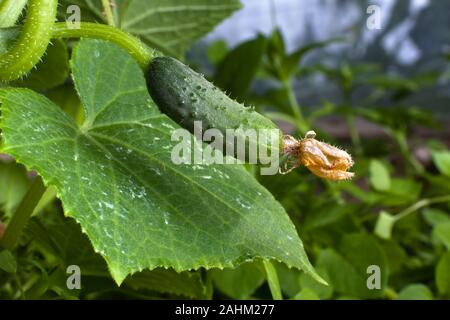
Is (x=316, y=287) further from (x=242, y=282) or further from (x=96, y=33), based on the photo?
(x=96, y=33)

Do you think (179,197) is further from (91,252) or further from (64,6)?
(64,6)

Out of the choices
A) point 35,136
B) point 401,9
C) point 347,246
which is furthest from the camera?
point 401,9

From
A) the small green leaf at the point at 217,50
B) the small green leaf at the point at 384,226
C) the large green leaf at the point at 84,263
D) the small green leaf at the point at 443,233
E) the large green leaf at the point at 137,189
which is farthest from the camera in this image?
the small green leaf at the point at 217,50

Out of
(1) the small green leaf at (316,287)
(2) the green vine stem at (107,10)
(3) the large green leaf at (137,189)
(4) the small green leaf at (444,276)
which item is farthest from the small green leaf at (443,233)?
(2) the green vine stem at (107,10)

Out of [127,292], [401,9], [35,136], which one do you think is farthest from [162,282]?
[401,9]

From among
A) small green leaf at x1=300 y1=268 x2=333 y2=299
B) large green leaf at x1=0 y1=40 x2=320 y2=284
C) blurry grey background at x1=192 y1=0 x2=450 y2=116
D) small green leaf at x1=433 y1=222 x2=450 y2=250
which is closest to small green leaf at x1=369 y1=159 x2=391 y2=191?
small green leaf at x1=433 y1=222 x2=450 y2=250

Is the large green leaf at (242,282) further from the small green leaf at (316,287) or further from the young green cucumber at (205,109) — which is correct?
the young green cucumber at (205,109)

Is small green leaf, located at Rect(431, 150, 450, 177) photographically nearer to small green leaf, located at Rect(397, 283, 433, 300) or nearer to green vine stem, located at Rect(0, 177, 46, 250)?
small green leaf, located at Rect(397, 283, 433, 300)
